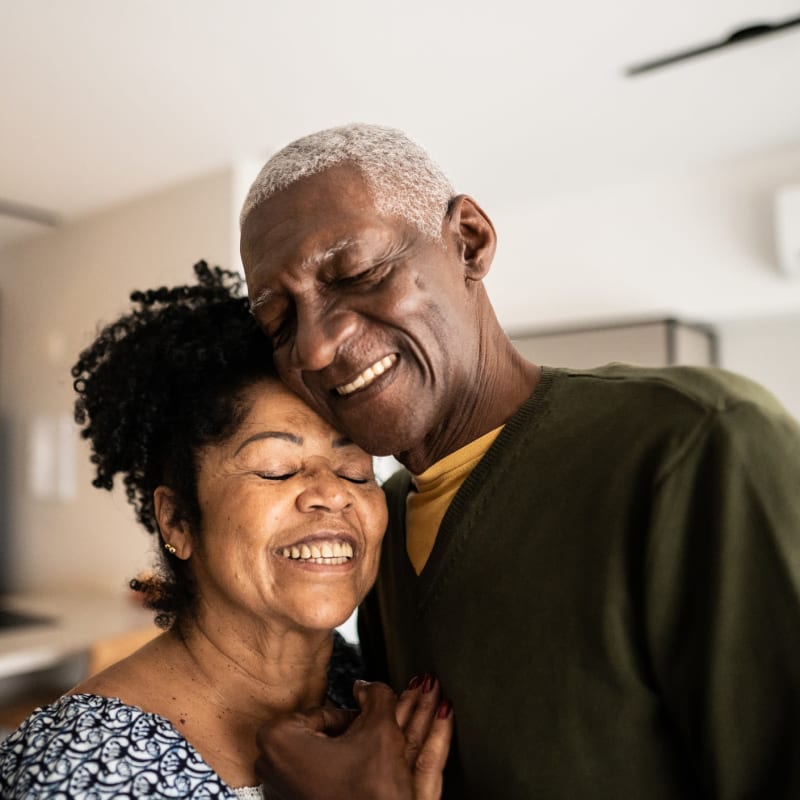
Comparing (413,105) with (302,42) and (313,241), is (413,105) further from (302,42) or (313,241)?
(313,241)

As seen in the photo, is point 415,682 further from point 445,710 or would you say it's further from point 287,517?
point 287,517

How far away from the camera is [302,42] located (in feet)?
8.28

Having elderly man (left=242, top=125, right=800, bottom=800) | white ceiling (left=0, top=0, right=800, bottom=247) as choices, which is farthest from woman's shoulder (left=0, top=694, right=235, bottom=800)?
white ceiling (left=0, top=0, right=800, bottom=247)

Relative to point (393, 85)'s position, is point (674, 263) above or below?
below

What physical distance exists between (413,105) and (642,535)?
2.39m

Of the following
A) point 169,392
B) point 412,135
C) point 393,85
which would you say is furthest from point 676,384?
point 412,135

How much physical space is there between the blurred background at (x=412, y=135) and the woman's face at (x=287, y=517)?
1559 mm

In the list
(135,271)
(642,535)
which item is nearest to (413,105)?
(135,271)

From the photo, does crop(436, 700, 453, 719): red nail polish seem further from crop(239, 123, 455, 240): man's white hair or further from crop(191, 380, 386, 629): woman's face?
crop(239, 123, 455, 240): man's white hair

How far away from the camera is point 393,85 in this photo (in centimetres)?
282

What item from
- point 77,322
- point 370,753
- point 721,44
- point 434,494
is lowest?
point 370,753

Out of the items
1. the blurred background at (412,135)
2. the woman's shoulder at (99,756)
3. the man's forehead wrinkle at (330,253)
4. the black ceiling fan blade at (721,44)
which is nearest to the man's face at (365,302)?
the man's forehead wrinkle at (330,253)

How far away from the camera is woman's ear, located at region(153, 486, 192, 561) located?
1286mm

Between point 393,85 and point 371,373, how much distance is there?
6.64 feet
